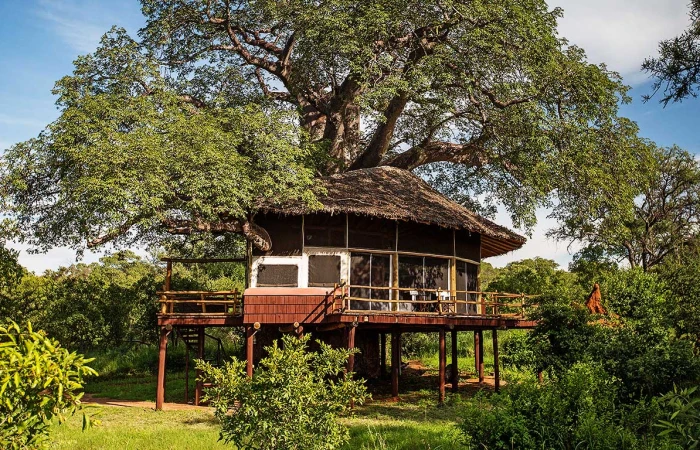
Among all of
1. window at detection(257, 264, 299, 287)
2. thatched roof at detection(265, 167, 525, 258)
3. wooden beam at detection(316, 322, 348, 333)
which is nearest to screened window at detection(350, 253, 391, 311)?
wooden beam at detection(316, 322, 348, 333)

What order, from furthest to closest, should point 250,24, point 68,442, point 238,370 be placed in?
1. point 250,24
2. point 68,442
3. point 238,370

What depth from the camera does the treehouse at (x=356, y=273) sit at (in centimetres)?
1773

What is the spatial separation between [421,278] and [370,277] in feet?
5.61

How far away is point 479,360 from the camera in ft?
73.7

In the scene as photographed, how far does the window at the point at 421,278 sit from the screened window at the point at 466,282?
29.2 inches

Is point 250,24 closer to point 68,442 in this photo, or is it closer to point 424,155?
point 424,155

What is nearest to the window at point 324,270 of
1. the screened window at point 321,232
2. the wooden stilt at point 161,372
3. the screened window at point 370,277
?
the screened window at point 321,232

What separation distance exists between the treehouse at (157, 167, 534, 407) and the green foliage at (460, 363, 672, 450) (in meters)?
6.95

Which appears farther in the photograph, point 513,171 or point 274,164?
point 513,171

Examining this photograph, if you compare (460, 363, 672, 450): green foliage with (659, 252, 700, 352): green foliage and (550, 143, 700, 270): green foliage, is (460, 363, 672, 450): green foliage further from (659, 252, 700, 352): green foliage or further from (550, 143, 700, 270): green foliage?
(550, 143, 700, 270): green foliage

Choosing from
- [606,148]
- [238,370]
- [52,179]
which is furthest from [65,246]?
[606,148]

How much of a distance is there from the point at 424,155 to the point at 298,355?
1781cm

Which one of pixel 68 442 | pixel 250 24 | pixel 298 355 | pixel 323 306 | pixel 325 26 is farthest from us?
pixel 250 24

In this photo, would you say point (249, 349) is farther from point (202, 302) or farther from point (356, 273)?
point (356, 273)
